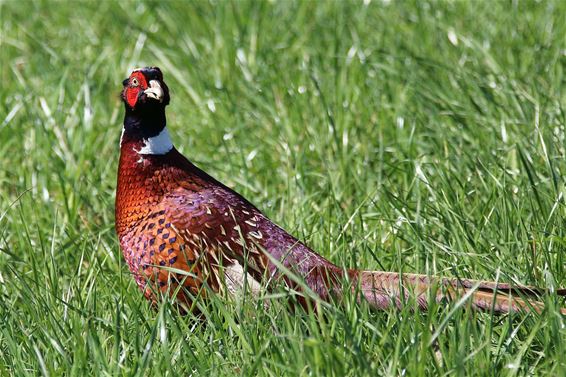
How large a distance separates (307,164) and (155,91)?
4.16 ft

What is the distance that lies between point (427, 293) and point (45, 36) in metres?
4.43

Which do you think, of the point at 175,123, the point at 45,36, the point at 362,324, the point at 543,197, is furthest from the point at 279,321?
the point at 45,36

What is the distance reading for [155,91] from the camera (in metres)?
3.73

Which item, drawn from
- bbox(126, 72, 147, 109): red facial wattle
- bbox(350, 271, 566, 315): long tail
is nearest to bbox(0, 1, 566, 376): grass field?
bbox(350, 271, 566, 315): long tail

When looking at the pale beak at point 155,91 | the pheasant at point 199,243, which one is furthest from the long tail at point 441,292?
the pale beak at point 155,91

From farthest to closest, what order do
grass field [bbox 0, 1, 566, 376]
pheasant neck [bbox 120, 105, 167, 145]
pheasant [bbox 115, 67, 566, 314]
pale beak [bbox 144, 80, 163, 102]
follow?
1. pheasant neck [bbox 120, 105, 167, 145]
2. pale beak [bbox 144, 80, 163, 102]
3. pheasant [bbox 115, 67, 566, 314]
4. grass field [bbox 0, 1, 566, 376]

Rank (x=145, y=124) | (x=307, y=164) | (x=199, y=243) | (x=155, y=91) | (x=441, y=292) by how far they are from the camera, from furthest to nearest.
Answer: (x=307, y=164), (x=145, y=124), (x=155, y=91), (x=199, y=243), (x=441, y=292)

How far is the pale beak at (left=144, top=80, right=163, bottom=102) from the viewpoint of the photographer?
3721mm

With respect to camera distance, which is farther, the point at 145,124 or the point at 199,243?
the point at 145,124

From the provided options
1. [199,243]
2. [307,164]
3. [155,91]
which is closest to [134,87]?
[155,91]

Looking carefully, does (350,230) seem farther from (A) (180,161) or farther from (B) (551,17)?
(B) (551,17)

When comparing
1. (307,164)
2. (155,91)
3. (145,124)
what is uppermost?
(155,91)

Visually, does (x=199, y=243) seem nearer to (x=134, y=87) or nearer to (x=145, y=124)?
(x=145, y=124)

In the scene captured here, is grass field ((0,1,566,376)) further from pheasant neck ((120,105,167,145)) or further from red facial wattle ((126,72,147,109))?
red facial wattle ((126,72,147,109))
